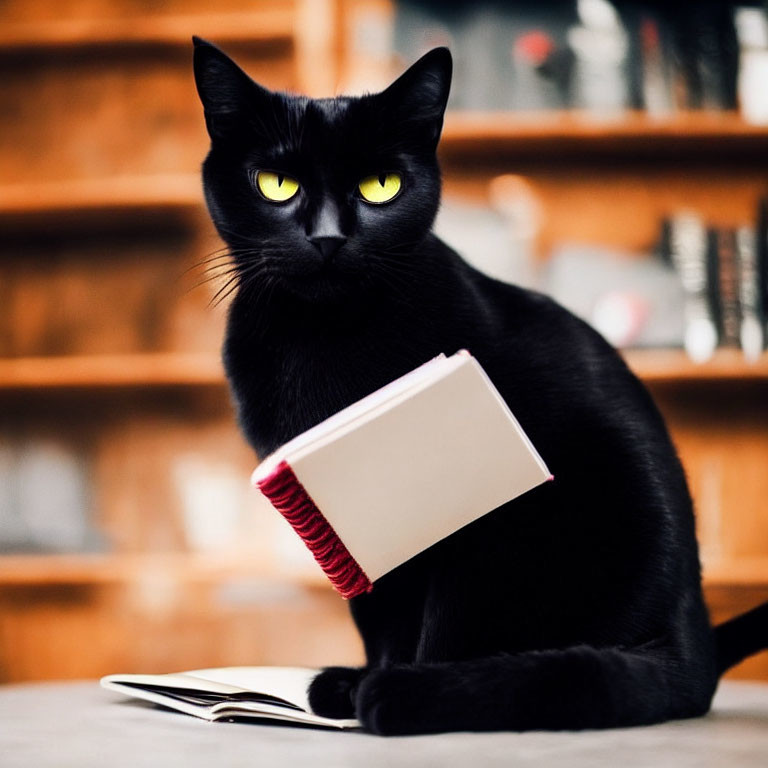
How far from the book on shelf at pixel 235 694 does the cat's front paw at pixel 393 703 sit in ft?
0.16

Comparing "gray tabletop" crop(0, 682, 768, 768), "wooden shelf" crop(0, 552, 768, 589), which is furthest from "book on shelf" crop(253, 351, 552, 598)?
"wooden shelf" crop(0, 552, 768, 589)

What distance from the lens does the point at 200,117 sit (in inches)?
72.1

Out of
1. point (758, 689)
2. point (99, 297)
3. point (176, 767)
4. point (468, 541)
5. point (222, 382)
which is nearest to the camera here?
point (176, 767)

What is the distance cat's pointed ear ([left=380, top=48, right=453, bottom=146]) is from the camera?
0.74m

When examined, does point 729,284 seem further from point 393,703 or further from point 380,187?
point 393,703

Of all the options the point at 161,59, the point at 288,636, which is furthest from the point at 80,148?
the point at 288,636

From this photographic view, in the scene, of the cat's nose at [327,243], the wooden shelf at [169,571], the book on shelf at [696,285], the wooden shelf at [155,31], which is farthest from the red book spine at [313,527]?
the wooden shelf at [155,31]

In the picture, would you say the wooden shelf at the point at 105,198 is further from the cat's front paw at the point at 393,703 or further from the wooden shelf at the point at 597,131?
the cat's front paw at the point at 393,703

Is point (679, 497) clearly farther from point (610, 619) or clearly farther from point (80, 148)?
point (80, 148)

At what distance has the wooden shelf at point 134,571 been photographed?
1583 mm

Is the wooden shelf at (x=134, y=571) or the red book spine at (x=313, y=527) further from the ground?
the red book spine at (x=313, y=527)

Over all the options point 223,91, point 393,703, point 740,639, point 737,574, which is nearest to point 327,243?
point 223,91

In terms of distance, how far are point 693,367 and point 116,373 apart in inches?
40.8

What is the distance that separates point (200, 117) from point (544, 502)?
1412mm
